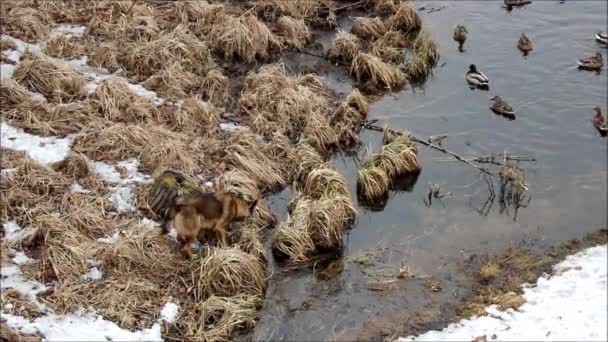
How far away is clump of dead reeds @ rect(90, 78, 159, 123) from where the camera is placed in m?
9.88

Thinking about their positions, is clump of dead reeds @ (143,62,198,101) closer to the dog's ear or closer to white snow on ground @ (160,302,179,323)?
the dog's ear

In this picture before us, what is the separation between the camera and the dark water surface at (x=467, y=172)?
24.8 feet

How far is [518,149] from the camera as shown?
10109 mm

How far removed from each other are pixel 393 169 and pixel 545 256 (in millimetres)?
2288

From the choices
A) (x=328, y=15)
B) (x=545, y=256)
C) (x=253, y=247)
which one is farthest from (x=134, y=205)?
(x=328, y=15)

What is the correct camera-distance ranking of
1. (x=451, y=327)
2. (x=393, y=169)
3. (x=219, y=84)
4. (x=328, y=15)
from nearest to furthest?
(x=451, y=327) → (x=393, y=169) → (x=219, y=84) → (x=328, y=15)

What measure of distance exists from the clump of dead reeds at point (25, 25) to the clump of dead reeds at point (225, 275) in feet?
19.5

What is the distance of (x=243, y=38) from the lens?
11.9m

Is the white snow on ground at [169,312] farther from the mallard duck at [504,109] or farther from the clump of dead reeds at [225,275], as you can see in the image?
the mallard duck at [504,109]

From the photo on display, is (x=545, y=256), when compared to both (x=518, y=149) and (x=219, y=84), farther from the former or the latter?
(x=219, y=84)

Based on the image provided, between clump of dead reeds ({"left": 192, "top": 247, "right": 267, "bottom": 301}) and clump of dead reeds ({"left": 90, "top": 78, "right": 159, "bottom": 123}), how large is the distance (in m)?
3.19

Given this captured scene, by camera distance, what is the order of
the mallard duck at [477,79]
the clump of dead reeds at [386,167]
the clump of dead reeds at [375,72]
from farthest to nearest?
the clump of dead reeds at [375,72] → the mallard duck at [477,79] → the clump of dead reeds at [386,167]

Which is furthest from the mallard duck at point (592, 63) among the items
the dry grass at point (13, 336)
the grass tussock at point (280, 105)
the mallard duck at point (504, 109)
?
the dry grass at point (13, 336)

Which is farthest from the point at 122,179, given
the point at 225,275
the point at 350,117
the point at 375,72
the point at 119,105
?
the point at 375,72
